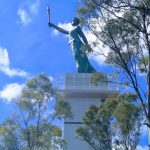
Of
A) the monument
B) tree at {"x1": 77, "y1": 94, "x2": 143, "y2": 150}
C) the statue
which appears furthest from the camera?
the statue

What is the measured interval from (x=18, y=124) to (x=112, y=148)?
496cm

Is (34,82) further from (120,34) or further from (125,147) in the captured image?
(120,34)

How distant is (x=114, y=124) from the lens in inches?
1038

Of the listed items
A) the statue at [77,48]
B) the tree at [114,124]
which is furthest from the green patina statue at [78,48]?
the tree at [114,124]

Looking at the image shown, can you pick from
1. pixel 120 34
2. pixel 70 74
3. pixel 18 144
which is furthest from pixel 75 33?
pixel 120 34

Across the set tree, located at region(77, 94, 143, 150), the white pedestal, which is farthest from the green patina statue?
tree, located at region(77, 94, 143, 150)

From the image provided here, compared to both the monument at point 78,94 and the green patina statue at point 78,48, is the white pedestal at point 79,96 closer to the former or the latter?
the monument at point 78,94

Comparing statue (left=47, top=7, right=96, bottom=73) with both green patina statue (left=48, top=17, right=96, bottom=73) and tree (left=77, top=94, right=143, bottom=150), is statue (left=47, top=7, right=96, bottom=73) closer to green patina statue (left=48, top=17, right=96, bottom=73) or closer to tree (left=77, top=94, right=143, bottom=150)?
green patina statue (left=48, top=17, right=96, bottom=73)

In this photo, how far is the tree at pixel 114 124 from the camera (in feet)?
83.7

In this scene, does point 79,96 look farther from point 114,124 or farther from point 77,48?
point 114,124

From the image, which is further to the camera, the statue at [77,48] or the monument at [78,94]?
the statue at [77,48]

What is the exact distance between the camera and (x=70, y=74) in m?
37.0

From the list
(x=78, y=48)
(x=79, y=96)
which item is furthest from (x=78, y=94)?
(x=78, y=48)

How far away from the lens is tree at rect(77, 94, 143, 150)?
25498 mm
